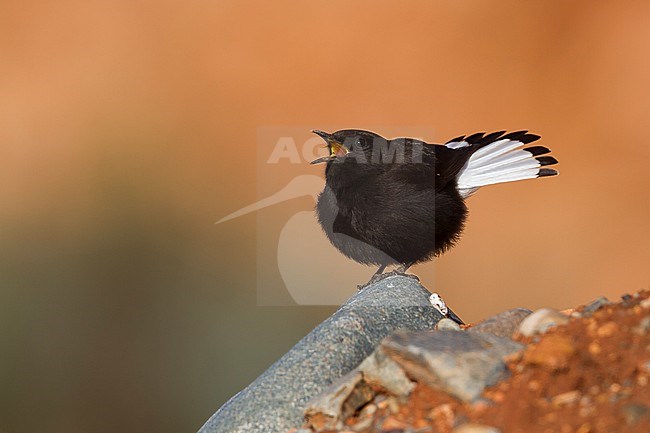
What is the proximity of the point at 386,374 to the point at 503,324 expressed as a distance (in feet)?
2.44

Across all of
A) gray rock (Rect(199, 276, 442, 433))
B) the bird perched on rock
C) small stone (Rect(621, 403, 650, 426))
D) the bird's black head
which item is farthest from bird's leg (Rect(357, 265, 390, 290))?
small stone (Rect(621, 403, 650, 426))

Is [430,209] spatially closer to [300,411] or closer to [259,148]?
[300,411]

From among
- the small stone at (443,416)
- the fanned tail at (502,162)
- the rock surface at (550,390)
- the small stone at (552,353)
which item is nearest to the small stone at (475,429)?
the rock surface at (550,390)

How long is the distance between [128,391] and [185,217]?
8.23 ft

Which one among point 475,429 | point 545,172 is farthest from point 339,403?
point 545,172

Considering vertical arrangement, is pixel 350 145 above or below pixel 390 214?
above

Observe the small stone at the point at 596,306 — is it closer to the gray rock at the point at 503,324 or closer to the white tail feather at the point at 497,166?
the gray rock at the point at 503,324

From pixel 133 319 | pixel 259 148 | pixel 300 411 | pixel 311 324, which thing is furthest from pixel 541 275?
pixel 300 411

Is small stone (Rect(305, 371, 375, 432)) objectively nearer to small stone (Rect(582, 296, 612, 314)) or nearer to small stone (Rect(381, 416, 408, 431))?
small stone (Rect(381, 416, 408, 431))

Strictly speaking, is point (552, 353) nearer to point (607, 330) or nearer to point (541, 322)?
point (607, 330)

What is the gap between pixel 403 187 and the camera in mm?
6258

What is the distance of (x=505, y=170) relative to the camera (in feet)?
21.8

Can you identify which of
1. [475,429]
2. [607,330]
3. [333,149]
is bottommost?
[475,429]

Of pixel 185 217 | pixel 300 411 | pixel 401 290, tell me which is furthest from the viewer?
pixel 185 217
